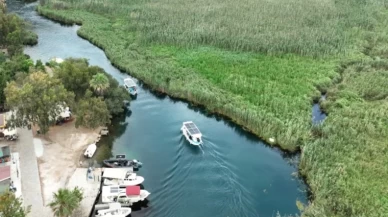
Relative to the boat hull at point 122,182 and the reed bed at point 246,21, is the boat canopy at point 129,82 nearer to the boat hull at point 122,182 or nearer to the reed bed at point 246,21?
the reed bed at point 246,21

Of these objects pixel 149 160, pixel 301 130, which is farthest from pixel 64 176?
pixel 301 130

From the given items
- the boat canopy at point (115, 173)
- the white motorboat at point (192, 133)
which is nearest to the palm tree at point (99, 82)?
the white motorboat at point (192, 133)

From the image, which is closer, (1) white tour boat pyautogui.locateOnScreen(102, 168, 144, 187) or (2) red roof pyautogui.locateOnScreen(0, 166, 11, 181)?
(2) red roof pyautogui.locateOnScreen(0, 166, 11, 181)

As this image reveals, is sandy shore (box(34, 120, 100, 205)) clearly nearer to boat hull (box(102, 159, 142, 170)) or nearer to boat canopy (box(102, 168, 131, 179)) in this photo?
boat hull (box(102, 159, 142, 170))

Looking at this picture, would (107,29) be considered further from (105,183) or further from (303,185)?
(303,185)

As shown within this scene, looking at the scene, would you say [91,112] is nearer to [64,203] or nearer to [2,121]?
[2,121]

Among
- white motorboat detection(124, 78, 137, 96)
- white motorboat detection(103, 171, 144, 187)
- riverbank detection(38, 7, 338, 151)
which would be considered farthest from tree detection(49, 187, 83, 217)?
white motorboat detection(124, 78, 137, 96)

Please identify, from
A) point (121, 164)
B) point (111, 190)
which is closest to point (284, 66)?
point (121, 164)

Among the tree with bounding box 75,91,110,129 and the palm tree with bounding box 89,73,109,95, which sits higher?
the palm tree with bounding box 89,73,109,95
